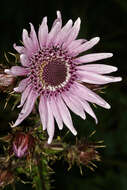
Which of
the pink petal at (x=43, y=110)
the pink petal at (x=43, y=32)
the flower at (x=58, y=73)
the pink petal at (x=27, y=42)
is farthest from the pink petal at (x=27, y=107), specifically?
the pink petal at (x=43, y=32)

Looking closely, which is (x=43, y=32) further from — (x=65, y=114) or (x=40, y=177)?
(x=40, y=177)

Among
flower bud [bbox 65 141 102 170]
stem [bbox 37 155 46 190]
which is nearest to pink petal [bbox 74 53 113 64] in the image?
flower bud [bbox 65 141 102 170]

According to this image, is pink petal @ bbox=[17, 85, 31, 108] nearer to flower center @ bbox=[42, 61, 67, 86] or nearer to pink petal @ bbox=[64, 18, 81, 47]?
flower center @ bbox=[42, 61, 67, 86]

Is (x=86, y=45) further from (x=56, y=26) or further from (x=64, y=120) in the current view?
(x=64, y=120)

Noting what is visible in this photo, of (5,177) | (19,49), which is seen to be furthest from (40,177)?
(19,49)

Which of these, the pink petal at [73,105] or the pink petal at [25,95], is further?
the pink petal at [73,105]

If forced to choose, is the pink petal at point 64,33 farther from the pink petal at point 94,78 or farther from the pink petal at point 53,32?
the pink petal at point 94,78

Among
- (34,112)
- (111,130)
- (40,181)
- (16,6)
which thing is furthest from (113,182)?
(16,6)
